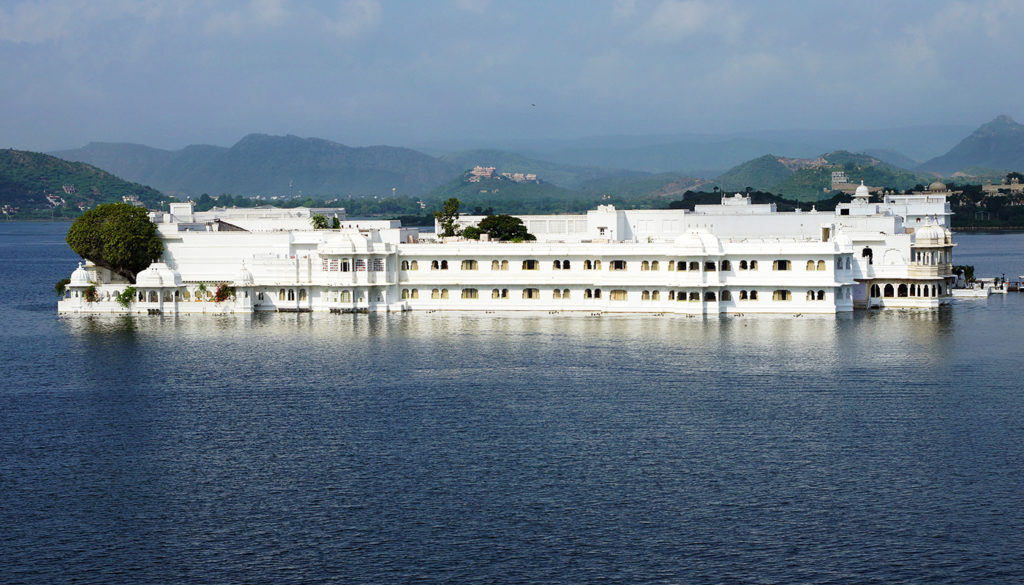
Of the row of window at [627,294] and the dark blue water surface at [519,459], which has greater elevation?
the row of window at [627,294]

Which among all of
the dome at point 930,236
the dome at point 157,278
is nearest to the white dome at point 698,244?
the dome at point 930,236

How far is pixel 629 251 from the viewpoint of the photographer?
78688mm

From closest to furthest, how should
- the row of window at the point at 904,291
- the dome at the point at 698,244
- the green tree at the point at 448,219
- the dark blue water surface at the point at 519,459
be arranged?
the dark blue water surface at the point at 519,459 < the dome at the point at 698,244 < the row of window at the point at 904,291 < the green tree at the point at 448,219

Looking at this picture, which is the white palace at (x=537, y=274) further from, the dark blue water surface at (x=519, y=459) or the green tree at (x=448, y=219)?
the green tree at (x=448, y=219)

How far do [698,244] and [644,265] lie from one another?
13.2 ft

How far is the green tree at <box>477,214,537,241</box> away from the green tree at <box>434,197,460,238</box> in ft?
8.38

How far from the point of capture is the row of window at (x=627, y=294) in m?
76.6

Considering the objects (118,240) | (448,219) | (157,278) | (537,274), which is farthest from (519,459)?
(448,219)

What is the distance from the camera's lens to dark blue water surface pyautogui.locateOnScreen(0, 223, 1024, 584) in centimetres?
3112

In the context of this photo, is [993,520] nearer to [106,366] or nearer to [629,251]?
[106,366]

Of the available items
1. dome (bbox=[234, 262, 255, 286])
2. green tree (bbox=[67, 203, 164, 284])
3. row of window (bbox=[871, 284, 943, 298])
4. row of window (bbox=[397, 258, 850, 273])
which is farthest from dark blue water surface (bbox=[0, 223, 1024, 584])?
green tree (bbox=[67, 203, 164, 284])

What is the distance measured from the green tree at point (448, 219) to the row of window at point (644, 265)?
64.6 feet

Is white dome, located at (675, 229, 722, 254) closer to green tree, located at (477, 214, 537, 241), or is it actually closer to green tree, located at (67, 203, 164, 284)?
green tree, located at (477, 214, 537, 241)

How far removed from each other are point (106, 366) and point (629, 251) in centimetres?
3381
